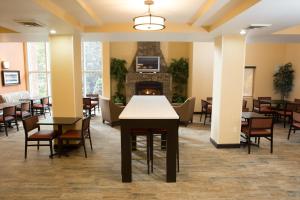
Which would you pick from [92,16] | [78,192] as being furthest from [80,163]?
[92,16]

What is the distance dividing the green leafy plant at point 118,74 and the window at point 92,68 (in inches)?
44.7

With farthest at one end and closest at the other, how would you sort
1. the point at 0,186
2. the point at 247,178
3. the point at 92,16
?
the point at 92,16
the point at 247,178
the point at 0,186

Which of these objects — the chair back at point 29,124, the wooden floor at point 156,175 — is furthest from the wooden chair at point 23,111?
the chair back at point 29,124

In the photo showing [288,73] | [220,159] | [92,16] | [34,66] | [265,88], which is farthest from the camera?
[34,66]

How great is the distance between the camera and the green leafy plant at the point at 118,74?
987 centimetres

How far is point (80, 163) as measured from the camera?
4.41 meters

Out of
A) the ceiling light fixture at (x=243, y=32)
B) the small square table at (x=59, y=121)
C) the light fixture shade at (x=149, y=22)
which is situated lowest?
the small square table at (x=59, y=121)

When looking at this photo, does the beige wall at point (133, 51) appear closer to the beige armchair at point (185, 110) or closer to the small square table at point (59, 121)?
the beige armchair at point (185, 110)

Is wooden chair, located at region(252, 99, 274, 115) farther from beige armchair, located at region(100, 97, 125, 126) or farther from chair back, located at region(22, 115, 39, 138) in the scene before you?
chair back, located at region(22, 115, 39, 138)

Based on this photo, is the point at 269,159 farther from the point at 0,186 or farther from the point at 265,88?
the point at 265,88

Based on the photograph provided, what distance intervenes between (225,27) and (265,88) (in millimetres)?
6488

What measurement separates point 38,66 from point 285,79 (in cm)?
1060

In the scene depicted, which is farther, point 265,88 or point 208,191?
point 265,88

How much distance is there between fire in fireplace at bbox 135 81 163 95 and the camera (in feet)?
32.7
